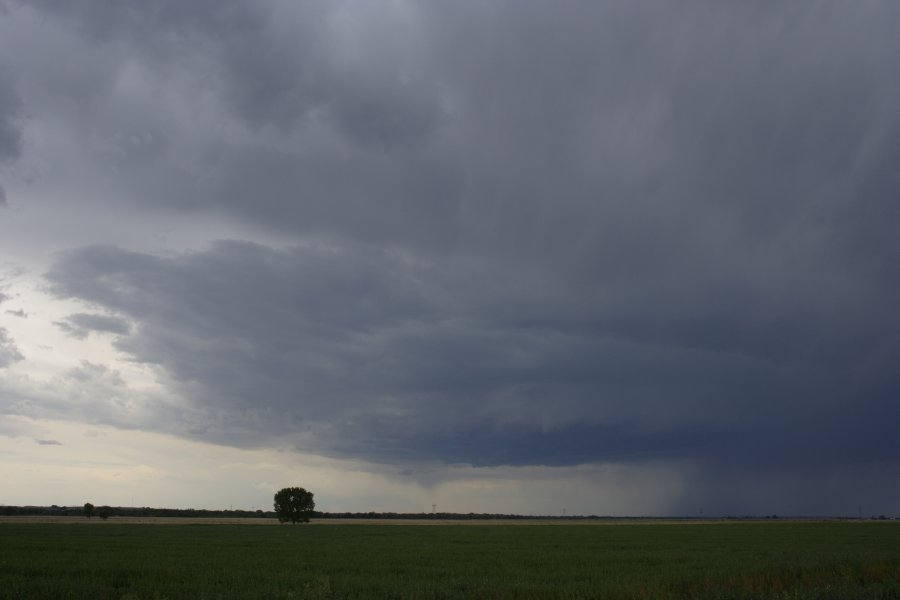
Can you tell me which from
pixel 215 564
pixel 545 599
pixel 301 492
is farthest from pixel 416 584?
pixel 301 492

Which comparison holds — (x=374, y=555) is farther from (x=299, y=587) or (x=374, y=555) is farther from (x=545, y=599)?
(x=545, y=599)

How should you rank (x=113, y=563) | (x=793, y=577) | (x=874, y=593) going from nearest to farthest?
(x=874, y=593) → (x=793, y=577) → (x=113, y=563)

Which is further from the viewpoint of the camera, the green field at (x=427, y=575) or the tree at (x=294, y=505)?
the tree at (x=294, y=505)

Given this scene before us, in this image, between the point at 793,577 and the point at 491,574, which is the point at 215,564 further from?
the point at 793,577

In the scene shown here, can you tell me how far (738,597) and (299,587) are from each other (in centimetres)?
1576

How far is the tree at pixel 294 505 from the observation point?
492 ft

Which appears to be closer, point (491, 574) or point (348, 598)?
point (348, 598)

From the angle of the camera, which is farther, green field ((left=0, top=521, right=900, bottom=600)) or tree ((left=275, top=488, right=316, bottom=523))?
tree ((left=275, top=488, right=316, bottom=523))

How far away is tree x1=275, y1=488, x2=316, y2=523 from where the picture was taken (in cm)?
15000

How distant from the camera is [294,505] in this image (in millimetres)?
151125

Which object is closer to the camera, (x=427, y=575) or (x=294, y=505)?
(x=427, y=575)

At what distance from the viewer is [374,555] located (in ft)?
148

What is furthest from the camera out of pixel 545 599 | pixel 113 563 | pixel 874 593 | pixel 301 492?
pixel 301 492

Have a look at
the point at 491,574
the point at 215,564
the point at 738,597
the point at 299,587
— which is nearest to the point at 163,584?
the point at 299,587
